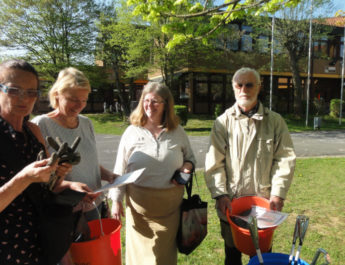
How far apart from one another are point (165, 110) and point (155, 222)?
1.09 m

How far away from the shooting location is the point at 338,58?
2814cm

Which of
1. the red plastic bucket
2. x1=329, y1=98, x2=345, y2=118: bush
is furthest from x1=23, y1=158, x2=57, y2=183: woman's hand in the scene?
x1=329, y1=98, x2=345, y2=118: bush

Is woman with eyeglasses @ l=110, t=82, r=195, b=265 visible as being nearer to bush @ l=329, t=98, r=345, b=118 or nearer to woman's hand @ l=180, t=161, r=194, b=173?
woman's hand @ l=180, t=161, r=194, b=173

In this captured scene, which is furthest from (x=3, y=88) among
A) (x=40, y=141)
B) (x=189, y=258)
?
(x=189, y=258)

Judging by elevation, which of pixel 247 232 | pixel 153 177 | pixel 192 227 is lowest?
pixel 192 227

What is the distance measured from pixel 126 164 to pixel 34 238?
1.14 meters

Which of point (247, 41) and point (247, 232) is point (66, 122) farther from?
point (247, 41)

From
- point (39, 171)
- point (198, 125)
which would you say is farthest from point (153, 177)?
point (198, 125)

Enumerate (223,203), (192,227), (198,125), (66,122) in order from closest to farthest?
(66,122) → (223,203) → (192,227) → (198,125)

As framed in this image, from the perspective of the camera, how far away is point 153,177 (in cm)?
243

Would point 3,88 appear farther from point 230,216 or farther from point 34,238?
point 230,216

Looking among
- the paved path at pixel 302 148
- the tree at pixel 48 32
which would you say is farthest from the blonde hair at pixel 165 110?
the tree at pixel 48 32

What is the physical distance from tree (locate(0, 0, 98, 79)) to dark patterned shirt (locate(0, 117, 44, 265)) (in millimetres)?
19260

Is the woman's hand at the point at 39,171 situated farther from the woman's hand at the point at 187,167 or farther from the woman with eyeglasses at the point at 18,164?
the woman's hand at the point at 187,167
